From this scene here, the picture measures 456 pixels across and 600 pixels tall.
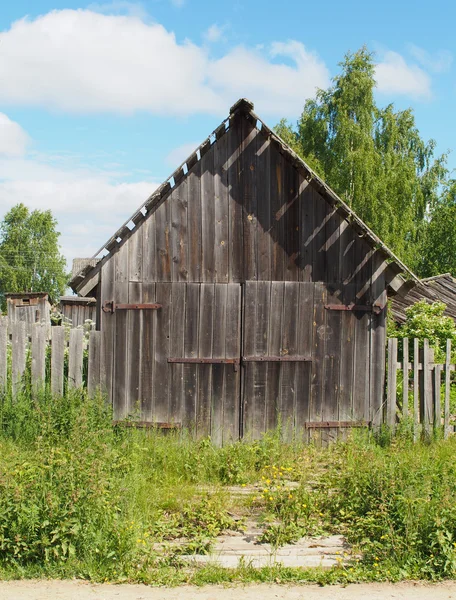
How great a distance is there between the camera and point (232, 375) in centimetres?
902

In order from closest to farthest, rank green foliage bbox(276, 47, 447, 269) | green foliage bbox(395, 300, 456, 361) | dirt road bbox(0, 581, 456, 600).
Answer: dirt road bbox(0, 581, 456, 600) < green foliage bbox(395, 300, 456, 361) < green foliage bbox(276, 47, 447, 269)

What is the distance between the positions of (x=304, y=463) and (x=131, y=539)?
3032mm

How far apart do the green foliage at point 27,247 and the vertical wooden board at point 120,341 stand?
158 ft

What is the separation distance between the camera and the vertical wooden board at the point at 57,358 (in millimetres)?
8805

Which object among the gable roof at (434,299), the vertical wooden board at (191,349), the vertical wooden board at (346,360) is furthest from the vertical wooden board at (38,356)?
the gable roof at (434,299)

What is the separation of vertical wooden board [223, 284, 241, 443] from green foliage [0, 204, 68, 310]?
160 ft

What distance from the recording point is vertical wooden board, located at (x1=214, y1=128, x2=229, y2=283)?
8.98 metres

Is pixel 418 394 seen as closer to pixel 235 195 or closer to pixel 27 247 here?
pixel 235 195

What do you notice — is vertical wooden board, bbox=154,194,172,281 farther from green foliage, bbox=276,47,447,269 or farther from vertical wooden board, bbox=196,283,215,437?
green foliage, bbox=276,47,447,269

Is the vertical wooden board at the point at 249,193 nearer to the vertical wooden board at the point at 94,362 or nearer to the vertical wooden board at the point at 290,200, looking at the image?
the vertical wooden board at the point at 290,200

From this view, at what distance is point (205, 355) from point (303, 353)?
4.85 feet

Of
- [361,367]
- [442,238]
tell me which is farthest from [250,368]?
[442,238]

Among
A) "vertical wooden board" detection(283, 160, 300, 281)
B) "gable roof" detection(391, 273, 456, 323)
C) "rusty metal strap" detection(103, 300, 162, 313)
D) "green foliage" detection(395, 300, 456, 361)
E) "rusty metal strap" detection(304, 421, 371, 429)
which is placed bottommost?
"rusty metal strap" detection(304, 421, 371, 429)

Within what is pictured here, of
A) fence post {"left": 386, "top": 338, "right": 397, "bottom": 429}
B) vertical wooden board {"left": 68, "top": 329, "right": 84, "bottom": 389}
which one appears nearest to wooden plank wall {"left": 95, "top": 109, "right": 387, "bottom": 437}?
vertical wooden board {"left": 68, "top": 329, "right": 84, "bottom": 389}
